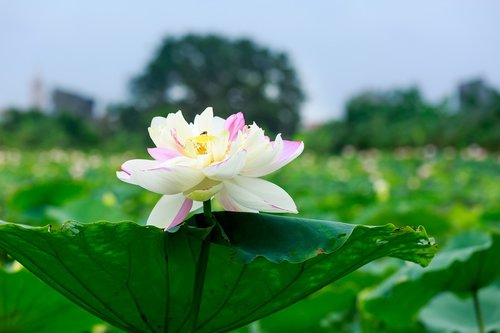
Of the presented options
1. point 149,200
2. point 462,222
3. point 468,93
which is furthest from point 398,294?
point 468,93

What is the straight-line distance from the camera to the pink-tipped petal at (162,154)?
0.53m

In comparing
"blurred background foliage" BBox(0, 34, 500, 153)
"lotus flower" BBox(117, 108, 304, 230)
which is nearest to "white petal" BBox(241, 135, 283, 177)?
"lotus flower" BBox(117, 108, 304, 230)

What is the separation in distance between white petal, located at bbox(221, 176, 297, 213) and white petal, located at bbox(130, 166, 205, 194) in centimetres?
3

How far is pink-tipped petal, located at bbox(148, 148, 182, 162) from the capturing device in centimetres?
53

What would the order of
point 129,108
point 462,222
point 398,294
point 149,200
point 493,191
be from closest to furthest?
point 398,294 < point 462,222 < point 149,200 < point 493,191 < point 129,108

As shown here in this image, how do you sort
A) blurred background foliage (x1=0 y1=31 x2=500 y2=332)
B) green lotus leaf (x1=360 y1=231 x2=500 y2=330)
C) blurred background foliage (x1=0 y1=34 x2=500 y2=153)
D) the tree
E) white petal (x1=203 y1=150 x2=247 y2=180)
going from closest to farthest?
1. white petal (x1=203 y1=150 x2=247 y2=180)
2. green lotus leaf (x1=360 y1=231 x2=500 y2=330)
3. blurred background foliage (x1=0 y1=31 x2=500 y2=332)
4. blurred background foliage (x1=0 y1=34 x2=500 y2=153)
5. the tree

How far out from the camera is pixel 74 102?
2631 cm

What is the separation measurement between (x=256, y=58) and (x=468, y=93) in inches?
390

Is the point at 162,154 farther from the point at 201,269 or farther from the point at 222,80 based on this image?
the point at 222,80

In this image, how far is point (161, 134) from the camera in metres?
0.55

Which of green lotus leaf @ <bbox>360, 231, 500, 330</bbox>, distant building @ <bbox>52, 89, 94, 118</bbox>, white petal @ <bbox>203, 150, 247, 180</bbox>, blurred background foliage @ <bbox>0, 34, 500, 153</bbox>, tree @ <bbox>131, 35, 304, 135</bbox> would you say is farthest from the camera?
distant building @ <bbox>52, 89, 94, 118</bbox>

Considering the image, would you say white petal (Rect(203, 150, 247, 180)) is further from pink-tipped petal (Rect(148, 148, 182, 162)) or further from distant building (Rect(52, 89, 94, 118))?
distant building (Rect(52, 89, 94, 118))

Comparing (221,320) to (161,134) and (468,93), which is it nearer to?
(161,134)

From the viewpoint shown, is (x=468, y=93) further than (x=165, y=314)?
Yes
